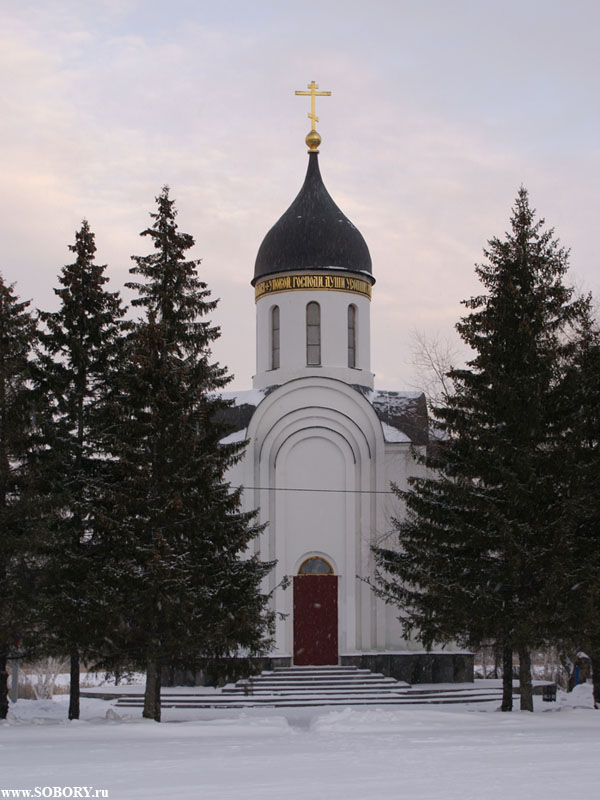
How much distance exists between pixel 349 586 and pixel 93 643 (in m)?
8.70

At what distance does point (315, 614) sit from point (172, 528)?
8.16 meters

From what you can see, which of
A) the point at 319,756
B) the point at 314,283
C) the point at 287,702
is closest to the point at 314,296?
the point at 314,283

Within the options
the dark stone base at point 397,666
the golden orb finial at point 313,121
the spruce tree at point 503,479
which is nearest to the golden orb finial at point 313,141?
the golden orb finial at point 313,121

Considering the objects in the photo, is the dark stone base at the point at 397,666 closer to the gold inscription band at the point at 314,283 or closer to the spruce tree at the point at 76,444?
the spruce tree at the point at 76,444

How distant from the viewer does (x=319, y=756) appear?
10758 mm

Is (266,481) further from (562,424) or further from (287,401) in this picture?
(562,424)

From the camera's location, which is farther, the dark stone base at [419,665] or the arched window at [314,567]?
the arched window at [314,567]

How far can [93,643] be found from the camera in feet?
48.9

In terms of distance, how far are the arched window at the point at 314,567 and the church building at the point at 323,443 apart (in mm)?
24

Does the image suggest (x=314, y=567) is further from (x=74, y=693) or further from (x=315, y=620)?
(x=74, y=693)

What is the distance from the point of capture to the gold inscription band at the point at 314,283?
80.5ft

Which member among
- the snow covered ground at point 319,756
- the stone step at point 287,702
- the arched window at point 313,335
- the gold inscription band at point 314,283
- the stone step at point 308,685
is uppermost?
the gold inscription band at point 314,283

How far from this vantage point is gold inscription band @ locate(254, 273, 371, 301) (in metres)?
24.5

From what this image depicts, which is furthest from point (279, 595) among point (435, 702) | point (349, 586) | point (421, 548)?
point (421, 548)
